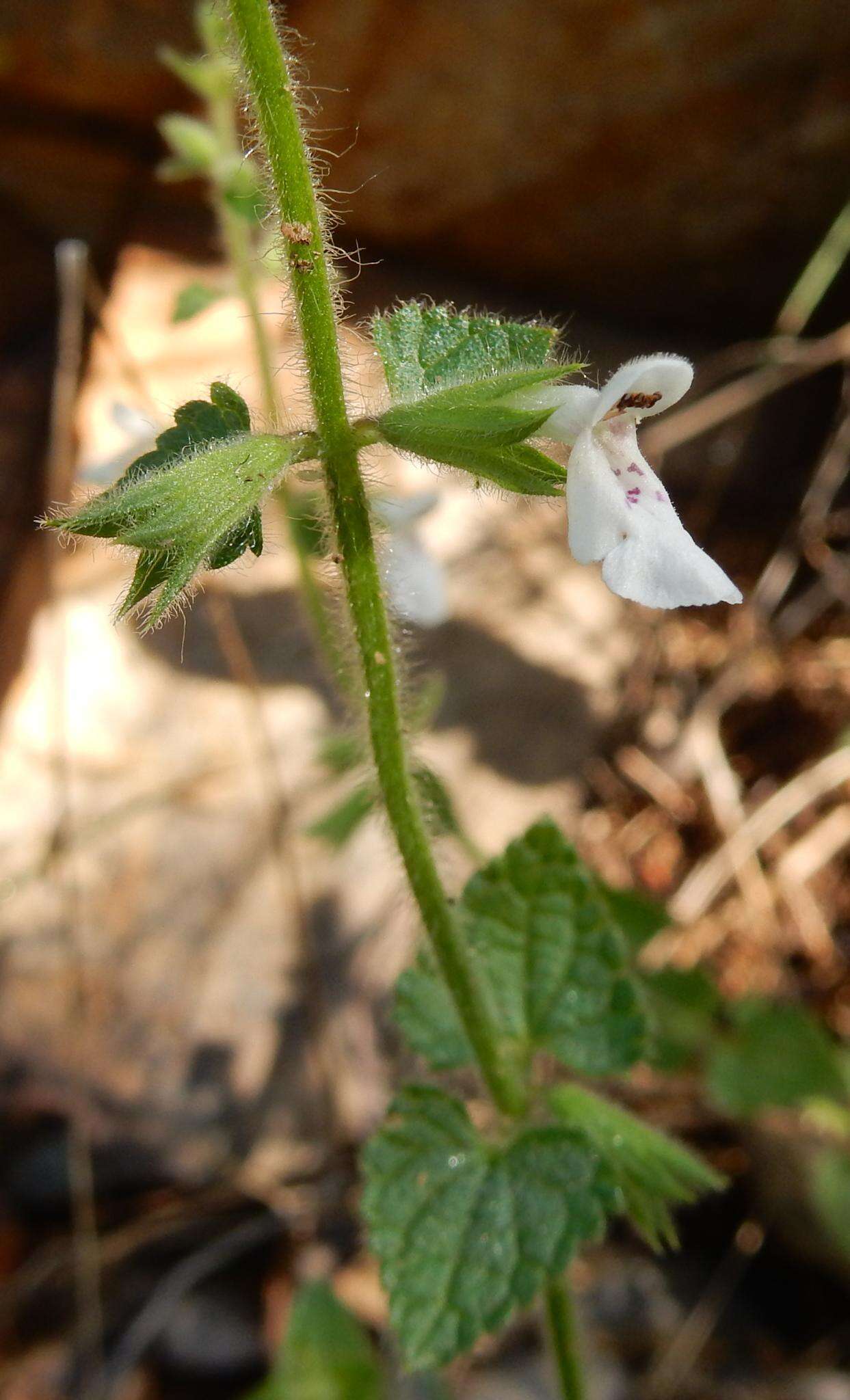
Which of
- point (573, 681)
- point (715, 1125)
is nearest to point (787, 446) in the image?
point (573, 681)

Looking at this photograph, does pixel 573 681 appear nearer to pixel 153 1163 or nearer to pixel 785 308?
pixel 785 308

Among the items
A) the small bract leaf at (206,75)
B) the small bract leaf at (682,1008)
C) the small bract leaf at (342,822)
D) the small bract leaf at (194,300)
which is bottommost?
the small bract leaf at (682,1008)

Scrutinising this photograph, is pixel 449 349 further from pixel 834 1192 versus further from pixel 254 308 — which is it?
pixel 834 1192

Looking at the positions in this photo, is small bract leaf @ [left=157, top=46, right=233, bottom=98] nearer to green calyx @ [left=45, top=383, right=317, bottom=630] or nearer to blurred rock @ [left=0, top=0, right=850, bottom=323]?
blurred rock @ [left=0, top=0, right=850, bottom=323]

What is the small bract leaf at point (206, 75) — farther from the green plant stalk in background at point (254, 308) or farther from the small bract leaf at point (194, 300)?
the small bract leaf at point (194, 300)

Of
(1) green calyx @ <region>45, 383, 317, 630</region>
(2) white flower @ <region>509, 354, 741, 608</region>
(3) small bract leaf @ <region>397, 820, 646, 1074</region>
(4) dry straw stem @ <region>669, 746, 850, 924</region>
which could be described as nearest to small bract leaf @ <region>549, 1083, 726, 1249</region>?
(3) small bract leaf @ <region>397, 820, 646, 1074</region>

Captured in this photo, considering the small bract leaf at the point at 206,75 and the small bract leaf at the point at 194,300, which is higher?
the small bract leaf at the point at 206,75

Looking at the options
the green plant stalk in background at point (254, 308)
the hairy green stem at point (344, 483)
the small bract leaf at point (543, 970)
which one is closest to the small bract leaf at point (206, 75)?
the green plant stalk in background at point (254, 308)
